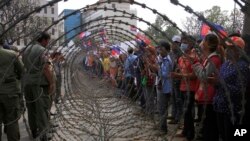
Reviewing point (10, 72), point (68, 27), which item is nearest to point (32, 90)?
point (10, 72)

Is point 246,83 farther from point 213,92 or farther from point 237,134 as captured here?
point 213,92

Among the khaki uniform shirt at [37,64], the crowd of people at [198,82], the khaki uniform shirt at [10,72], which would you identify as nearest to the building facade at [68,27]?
the khaki uniform shirt at [37,64]

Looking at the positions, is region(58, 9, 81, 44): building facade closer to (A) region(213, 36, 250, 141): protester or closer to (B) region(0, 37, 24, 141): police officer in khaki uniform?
(B) region(0, 37, 24, 141): police officer in khaki uniform

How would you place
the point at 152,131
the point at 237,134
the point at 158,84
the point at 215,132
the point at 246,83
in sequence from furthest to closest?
the point at 158,84
the point at 152,131
the point at 215,132
the point at 246,83
the point at 237,134

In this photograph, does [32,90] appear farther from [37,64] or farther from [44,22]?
[44,22]

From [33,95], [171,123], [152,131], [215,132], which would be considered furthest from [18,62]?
[171,123]

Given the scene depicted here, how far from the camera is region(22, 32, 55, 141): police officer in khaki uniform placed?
638 cm

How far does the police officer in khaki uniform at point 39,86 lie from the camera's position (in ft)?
20.9

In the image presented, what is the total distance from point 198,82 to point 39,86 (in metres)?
2.56

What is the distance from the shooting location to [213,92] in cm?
537

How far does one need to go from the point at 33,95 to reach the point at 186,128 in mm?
2579

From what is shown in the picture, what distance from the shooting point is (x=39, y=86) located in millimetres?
6543

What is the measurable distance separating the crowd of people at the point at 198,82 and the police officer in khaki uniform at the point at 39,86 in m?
1.82

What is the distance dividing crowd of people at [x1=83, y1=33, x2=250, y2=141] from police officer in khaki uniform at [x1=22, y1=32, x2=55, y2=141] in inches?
71.7
